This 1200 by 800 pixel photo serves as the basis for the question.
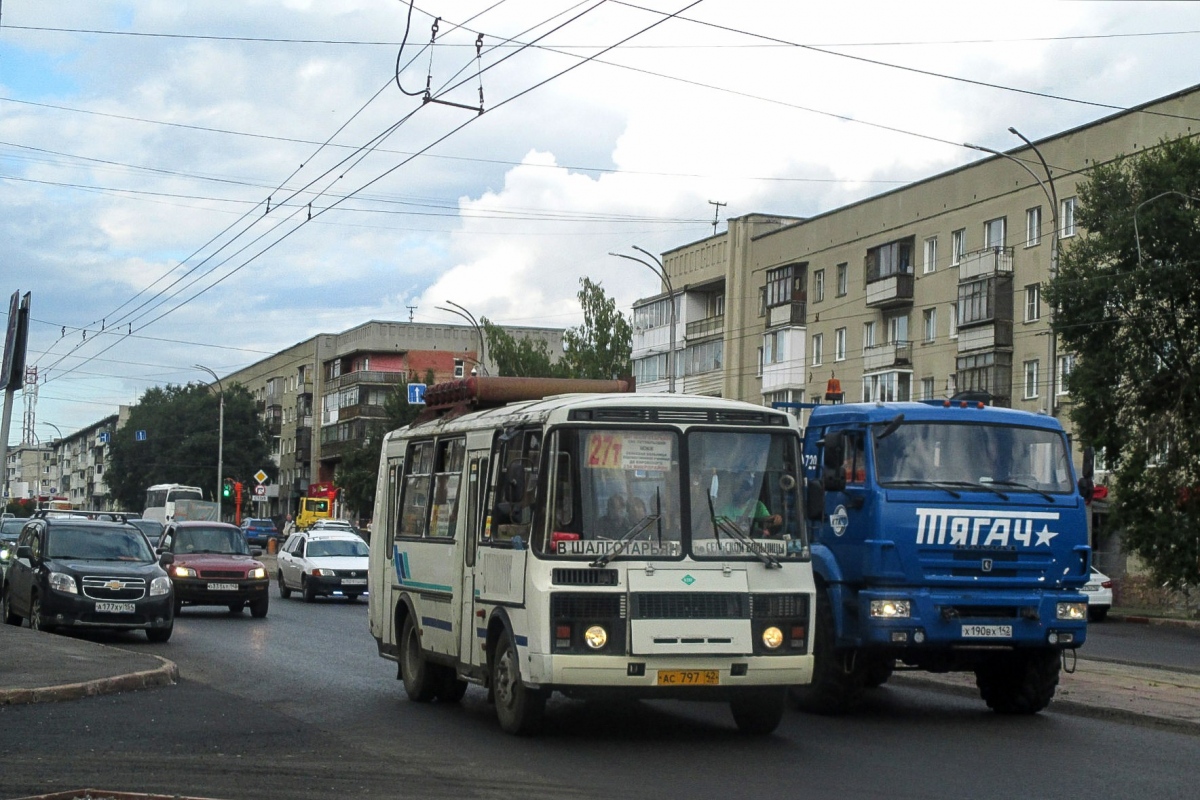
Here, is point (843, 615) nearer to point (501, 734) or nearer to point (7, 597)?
point (501, 734)

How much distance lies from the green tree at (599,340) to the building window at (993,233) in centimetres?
2642

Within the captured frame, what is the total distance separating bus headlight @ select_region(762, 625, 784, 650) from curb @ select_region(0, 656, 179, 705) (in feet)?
21.2

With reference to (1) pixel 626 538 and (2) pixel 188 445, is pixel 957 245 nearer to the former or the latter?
(1) pixel 626 538

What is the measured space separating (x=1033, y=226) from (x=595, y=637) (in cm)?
4633

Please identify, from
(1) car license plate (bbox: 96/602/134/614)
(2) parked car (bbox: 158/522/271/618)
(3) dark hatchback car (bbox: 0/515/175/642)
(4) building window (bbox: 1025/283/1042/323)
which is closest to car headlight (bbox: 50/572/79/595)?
(3) dark hatchback car (bbox: 0/515/175/642)

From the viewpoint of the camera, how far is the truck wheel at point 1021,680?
14531 mm

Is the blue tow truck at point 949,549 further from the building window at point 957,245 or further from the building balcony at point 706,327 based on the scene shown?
the building balcony at point 706,327

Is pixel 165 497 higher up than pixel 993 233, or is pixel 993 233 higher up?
pixel 993 233

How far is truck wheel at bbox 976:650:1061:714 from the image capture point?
1453 centimetres

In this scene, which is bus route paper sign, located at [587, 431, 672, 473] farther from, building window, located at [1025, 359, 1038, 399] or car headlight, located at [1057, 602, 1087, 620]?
building window, located at [1025, 359, 1038, 399]

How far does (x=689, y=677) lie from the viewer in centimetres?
1195

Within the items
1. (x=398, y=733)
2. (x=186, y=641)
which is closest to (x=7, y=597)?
(x=186, y=641)

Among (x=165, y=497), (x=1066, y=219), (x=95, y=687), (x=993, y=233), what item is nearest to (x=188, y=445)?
(x=165, y=497)

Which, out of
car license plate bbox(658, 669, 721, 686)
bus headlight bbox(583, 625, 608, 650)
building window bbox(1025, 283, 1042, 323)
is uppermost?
building window bbox(1025, 283, 1042, 323)
